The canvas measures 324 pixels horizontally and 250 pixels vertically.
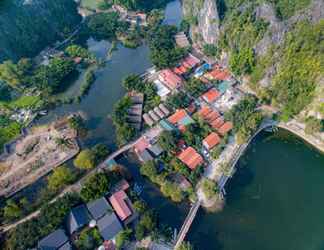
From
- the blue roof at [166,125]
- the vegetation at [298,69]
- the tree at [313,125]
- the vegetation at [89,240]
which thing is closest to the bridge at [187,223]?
the vegetation at [89,240]

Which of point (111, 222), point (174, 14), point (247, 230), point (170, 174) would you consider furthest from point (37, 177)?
point (174, 14)

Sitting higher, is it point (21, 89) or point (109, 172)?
point (21, 89)

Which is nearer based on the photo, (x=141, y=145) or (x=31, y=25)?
(x=141, y=145)

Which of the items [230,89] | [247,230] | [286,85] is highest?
[230,89]

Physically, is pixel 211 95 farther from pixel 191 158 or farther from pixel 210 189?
pixel 210 189

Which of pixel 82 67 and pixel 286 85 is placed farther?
pixel 82 67

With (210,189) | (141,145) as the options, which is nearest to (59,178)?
(141,145)

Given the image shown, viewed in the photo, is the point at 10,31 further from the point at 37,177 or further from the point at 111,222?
the point at 111,222

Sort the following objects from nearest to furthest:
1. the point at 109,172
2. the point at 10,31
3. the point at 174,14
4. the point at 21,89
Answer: the point at 109,172
the point at 21,89
the point at 10,31
the point at 174,14
